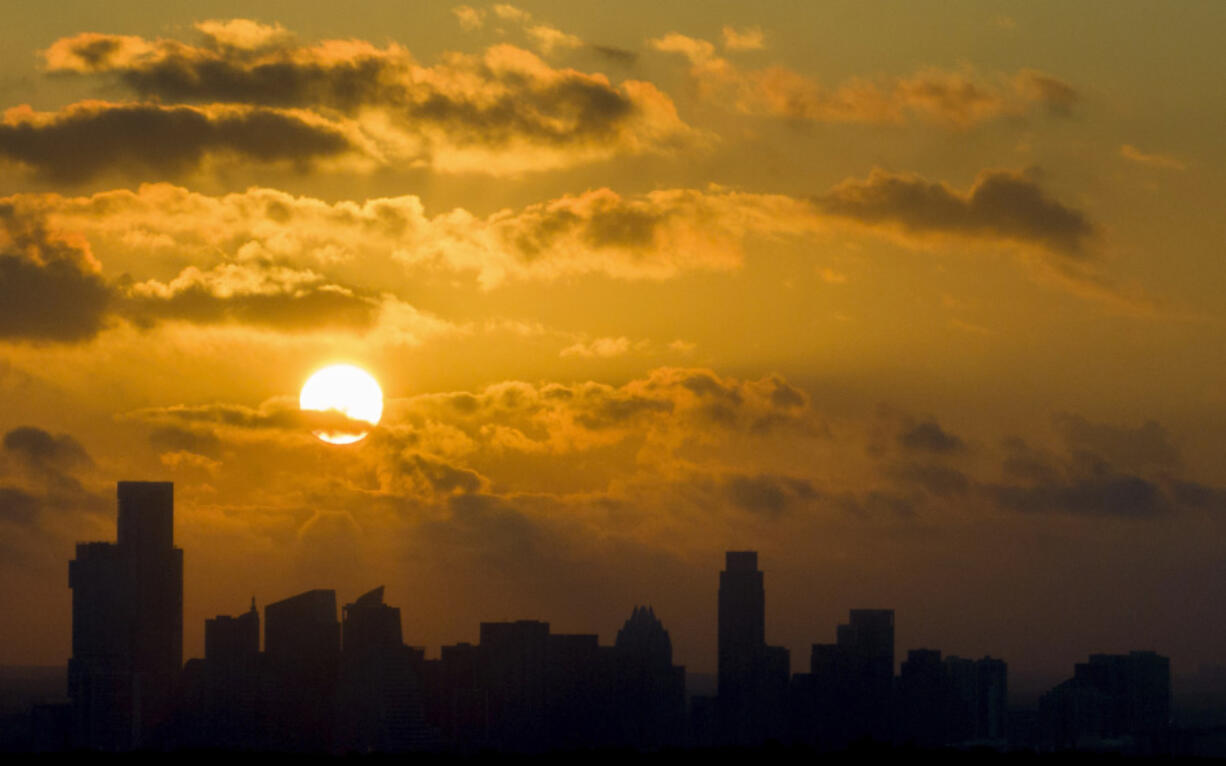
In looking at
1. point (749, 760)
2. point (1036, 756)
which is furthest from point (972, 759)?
point (749, 760)

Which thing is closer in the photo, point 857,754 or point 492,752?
point 857,754

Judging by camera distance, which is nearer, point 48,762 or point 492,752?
point 48,762

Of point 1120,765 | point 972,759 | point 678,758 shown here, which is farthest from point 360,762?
point 1120,765

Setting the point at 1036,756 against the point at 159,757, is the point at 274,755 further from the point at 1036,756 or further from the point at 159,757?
Answer: the point at 1036,756

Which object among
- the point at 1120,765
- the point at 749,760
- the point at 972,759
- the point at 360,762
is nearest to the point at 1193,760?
the point at 1120,765

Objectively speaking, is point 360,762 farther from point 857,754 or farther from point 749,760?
point 857,754

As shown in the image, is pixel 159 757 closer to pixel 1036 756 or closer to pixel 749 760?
pixel 749 760
